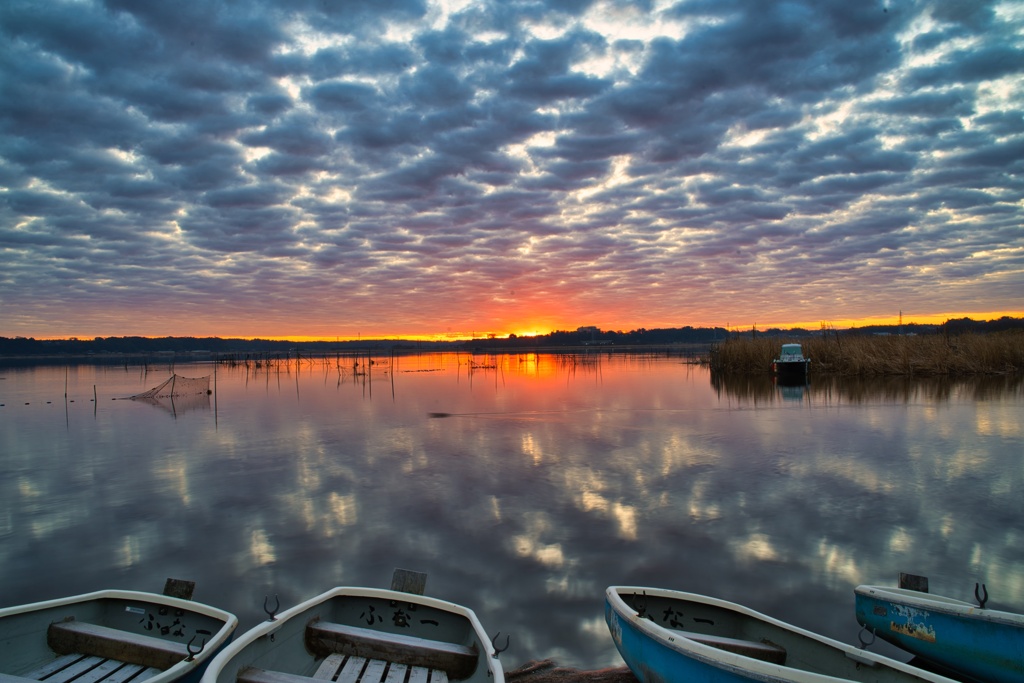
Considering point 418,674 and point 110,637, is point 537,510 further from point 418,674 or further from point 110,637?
Answer: point 110,637

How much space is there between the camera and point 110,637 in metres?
4.92

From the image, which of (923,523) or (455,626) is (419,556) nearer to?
(455,626)

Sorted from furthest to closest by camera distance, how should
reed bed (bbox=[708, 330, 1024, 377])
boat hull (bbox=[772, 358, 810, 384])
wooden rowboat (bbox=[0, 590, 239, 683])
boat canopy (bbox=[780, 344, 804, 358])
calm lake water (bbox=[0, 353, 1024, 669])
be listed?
boat canopy (bbox=[780, 344, 804, 358])
reed bed (bbox=[708, 330, 1024, 377])
boat hull (bbox=[772, 358, 810, 384])
calm lake water (bbox=[0, 353, 1024, 669])
wooden rowboat (bbox=[0, 590, 239, 683])

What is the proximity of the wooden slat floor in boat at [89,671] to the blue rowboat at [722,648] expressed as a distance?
12.5 ft

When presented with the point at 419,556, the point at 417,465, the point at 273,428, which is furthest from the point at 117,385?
the point at 419,556

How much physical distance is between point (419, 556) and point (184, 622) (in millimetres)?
3197

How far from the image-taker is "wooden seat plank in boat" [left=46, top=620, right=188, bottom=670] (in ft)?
15.5

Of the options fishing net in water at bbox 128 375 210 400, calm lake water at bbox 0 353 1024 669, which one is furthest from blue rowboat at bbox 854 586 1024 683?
fishing net in water at bbox 128 375 210 400

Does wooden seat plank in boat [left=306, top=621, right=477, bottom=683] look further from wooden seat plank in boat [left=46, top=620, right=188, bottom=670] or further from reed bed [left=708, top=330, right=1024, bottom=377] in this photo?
reed bed [left=708, top=330, right=1024, bottom=377]

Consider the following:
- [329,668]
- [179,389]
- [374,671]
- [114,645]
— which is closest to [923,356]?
[374,671]

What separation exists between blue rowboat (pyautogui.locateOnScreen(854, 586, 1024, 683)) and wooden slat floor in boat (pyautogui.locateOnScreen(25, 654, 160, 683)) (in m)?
6.05

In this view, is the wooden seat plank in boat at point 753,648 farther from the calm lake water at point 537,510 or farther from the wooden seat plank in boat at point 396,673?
the wooden seat plank in boat at point 396,673

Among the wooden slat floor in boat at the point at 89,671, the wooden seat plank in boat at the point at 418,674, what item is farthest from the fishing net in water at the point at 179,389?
the wooden seat plank in boat at the point at 418,674

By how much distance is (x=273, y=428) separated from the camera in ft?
65.9
